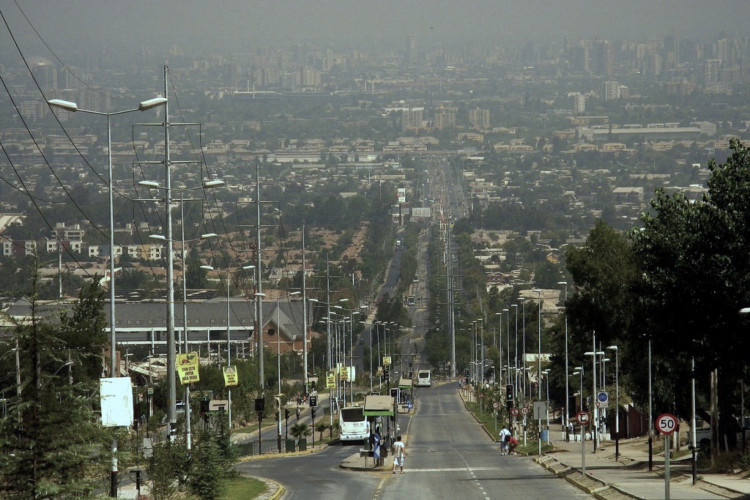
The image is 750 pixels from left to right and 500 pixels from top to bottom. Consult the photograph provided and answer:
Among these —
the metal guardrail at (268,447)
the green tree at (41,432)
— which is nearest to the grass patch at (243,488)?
the green tree at (41,432)

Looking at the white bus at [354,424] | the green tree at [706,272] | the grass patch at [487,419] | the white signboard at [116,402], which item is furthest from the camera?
the grass patch at [487,419]

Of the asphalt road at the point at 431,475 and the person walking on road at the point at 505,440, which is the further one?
the person walking on road at the point at 505,440

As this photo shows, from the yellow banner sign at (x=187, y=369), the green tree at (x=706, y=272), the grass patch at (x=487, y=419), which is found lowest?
the grass patch at (x=487, y=419)

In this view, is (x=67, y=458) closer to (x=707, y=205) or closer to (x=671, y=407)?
(x=707, y=205)

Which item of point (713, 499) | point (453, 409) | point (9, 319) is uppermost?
point (9, 319)

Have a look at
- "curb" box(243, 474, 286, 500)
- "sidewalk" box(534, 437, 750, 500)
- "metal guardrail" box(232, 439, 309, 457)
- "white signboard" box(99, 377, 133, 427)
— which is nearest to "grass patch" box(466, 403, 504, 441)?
"metal guardrail" box(232, 439, 309, 457)

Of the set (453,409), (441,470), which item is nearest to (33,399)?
(441,470)

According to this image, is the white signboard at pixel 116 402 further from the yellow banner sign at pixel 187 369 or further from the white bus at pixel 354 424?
the white bus at pixel 354 424
